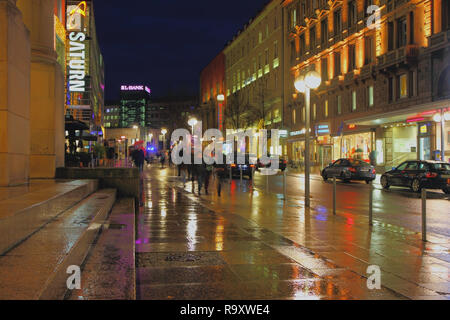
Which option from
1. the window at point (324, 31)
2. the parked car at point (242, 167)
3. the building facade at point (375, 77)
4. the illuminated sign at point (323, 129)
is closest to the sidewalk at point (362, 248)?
the building facade at point (375, 77)

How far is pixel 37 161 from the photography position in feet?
50.9

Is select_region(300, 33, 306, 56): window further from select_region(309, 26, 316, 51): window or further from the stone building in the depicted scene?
the stone building

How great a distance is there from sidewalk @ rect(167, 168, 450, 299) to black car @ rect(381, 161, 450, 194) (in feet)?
28.3

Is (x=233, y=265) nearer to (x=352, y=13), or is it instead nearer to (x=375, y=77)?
(x=375, y=77)

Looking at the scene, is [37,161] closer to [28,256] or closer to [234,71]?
[28,256]

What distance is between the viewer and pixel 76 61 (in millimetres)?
41594

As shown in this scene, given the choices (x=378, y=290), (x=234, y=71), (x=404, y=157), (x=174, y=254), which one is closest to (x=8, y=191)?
(x=174, y=254)

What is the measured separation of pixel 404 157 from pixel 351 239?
27572 mm

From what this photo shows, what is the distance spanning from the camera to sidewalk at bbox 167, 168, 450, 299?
5762mm

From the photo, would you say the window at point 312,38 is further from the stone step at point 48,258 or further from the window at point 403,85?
the stone step at point 48,258

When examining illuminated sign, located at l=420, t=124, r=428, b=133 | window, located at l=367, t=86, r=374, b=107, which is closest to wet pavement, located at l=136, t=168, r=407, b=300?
illuminated sign, located at l=420, t=124, r=428, b=133

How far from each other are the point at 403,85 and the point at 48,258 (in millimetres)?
32008

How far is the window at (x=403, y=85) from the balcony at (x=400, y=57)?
1.14m

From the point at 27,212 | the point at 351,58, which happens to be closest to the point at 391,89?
the point at 351,58
